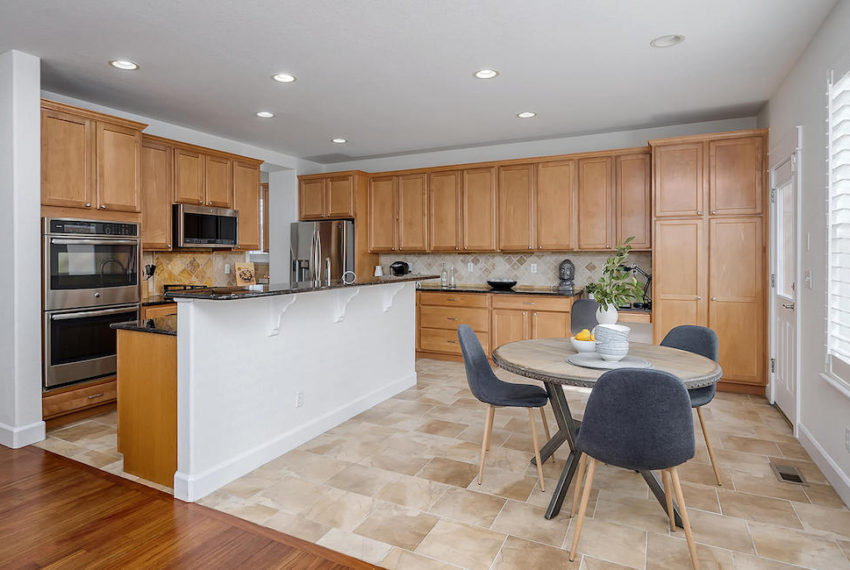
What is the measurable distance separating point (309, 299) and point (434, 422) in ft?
4.37

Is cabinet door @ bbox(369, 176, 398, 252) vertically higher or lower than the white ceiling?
lower

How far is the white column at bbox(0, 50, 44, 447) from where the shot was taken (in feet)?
10.5

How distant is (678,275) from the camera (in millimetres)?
4691

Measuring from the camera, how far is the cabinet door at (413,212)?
245 inches

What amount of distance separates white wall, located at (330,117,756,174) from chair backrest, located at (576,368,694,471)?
423cm

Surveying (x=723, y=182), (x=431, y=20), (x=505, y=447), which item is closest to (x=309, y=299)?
(x=505, y=447)

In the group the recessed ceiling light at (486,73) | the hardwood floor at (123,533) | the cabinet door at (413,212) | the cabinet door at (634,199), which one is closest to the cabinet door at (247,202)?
the cabinet door at (413,212)

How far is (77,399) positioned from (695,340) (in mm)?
4404

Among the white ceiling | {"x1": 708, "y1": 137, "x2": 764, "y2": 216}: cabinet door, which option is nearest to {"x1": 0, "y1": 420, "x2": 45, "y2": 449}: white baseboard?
the white ceiling

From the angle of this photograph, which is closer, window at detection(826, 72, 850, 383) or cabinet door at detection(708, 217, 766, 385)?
window at detection(826, 72, 850, 383)

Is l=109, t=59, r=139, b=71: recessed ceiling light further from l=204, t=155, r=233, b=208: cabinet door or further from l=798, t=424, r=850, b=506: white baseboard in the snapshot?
l=798, t=424, r=850, b=506: white baseboard

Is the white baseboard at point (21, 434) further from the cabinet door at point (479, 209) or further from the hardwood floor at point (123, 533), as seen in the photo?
the cabinet door at point (479, 209)

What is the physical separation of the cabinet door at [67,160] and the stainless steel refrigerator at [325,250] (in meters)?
2.87

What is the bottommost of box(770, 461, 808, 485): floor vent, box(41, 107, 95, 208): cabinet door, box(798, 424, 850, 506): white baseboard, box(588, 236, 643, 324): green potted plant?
box(770, 461, 808, 485): floor vent
